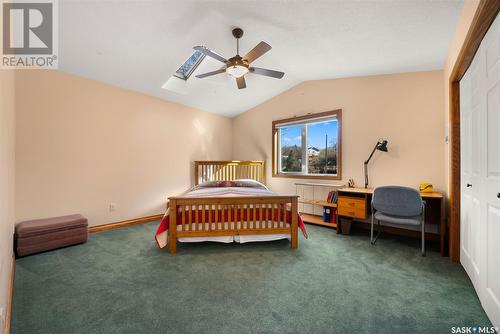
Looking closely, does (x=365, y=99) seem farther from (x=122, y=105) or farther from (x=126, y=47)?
(x=122, y=105)

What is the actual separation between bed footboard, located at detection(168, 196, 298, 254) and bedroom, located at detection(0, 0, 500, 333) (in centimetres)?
2

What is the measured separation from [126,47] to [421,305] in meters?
3.98

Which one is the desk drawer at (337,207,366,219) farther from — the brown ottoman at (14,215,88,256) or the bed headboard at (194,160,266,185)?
the brown ottoman at (14,215,88,256)

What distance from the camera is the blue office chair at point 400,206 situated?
8.07 feet

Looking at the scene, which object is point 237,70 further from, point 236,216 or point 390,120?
point 390,120

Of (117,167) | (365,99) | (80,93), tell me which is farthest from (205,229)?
(365,99)

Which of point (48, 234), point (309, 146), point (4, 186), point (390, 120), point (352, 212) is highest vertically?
point (390, 120)

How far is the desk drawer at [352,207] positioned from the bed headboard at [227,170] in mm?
2046

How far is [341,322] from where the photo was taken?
4.74 ft

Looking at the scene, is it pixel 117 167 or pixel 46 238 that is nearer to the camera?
pixel 46 238

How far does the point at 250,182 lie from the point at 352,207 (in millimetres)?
1718

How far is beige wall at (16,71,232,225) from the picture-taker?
2756 millimetres

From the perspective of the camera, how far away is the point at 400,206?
253cm

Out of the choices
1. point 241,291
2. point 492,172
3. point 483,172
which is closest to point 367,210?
point 483,172
